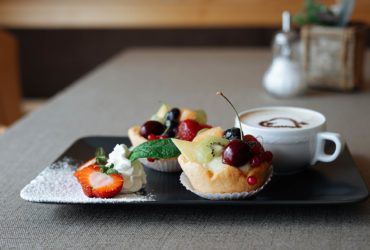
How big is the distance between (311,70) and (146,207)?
0.92 meters

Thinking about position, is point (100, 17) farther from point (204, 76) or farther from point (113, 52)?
point (204, 76)

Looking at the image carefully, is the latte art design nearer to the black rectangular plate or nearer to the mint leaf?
the black rectangular plate

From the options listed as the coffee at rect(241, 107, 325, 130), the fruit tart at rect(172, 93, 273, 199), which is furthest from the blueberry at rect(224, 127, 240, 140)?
the coffee at rect(241, 107, 325, 130)

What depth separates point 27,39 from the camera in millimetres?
3404

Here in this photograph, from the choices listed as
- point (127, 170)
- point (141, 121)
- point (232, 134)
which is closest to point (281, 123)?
point (232, 134)

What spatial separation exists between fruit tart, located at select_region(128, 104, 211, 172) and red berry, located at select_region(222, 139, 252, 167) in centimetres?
14

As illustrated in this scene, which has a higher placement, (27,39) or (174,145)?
(174,145)

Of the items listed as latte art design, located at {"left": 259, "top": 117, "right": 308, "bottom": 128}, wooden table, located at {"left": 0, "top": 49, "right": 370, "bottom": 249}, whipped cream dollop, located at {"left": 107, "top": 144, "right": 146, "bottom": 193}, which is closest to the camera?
wooden table, located at {"left": 0, "top": 49, "right": 370, "bottom": 249}

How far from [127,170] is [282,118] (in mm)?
323

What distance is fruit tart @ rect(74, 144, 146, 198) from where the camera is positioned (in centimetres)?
93

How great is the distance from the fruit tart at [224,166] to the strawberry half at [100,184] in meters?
0.10

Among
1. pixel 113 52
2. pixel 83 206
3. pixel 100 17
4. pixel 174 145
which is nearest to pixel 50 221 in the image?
pixel 83 206

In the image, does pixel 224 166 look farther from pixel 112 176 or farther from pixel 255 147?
pixel 112 176

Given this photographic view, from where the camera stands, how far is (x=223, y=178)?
Result: 35.7 inches
